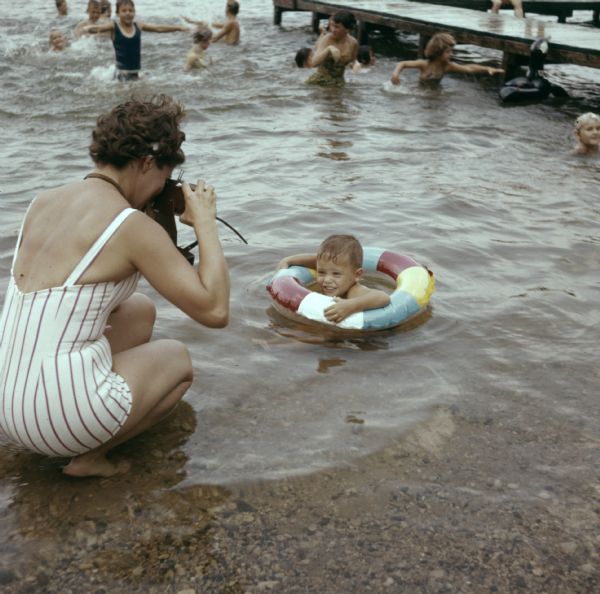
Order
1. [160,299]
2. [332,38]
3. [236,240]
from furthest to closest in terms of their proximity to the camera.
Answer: [332,38]
[236,240]
[160,299]

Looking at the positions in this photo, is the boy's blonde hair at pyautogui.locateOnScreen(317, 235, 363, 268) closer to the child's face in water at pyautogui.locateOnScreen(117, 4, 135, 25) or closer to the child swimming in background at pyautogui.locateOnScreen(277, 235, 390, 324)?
the child swimming in background at pyautogui.locateOnScreen(277, 235, 390, 324)

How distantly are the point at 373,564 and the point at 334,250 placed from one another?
8.24 feet

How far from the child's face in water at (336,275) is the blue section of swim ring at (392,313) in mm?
306

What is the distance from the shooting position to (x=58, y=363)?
308 cm

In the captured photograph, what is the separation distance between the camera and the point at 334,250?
5137 mm

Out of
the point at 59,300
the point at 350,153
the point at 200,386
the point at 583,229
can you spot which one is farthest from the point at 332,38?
the point at 59,300

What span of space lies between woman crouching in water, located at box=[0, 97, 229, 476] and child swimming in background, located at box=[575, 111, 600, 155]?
6776mm

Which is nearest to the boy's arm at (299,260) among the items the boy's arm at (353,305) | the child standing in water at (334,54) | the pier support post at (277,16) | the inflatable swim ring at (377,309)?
the inflatable swim ring at (377,309)

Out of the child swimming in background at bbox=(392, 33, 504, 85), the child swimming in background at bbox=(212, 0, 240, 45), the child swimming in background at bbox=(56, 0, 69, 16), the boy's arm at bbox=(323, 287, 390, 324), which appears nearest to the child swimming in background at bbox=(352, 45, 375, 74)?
the child swimming in background at bbox=(392, 33, 504, 85)

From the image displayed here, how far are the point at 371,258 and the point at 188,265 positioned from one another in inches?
104

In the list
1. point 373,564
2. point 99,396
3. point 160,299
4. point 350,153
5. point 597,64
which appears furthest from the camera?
point 597,64

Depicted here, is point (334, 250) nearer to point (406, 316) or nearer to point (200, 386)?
point (406, 316)

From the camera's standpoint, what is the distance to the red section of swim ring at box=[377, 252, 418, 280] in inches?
215

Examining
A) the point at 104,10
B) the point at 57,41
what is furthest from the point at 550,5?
the point at 57,41
